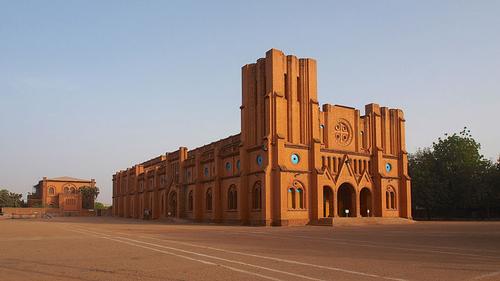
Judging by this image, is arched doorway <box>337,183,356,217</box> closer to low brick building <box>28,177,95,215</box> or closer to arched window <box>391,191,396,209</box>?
arched window <box>391,191,396,209</box>

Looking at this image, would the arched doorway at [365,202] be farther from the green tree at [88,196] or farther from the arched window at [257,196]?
the green tree at [88,196]

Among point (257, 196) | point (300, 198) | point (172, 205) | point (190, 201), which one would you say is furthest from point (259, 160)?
point (172, 205)

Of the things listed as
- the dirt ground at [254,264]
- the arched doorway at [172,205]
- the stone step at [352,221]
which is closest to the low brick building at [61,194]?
the arched doorway at [172,205]

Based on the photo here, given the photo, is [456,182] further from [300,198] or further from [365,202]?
[300,198]

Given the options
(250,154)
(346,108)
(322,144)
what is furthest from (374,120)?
(250,154)

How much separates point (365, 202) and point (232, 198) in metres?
16.4

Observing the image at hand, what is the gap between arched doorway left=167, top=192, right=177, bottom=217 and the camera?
70688mm

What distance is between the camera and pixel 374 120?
5734cm

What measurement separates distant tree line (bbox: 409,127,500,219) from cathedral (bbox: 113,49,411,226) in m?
11.4

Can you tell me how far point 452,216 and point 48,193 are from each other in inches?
4295

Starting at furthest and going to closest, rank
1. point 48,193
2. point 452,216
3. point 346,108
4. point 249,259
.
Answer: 1. point 48,193
2. point 452,216
3. point 346,108
4. point 249,259

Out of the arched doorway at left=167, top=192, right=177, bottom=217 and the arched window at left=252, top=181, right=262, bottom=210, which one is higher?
the arched window at left=252, top=181, right=262, bottom=210

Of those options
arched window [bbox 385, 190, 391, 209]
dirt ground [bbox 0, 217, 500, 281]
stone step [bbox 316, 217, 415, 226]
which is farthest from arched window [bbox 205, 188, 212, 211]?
dirt ground [bbox 0, 217, 500, 281]

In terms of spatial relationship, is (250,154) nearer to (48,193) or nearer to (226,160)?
(226,160)
